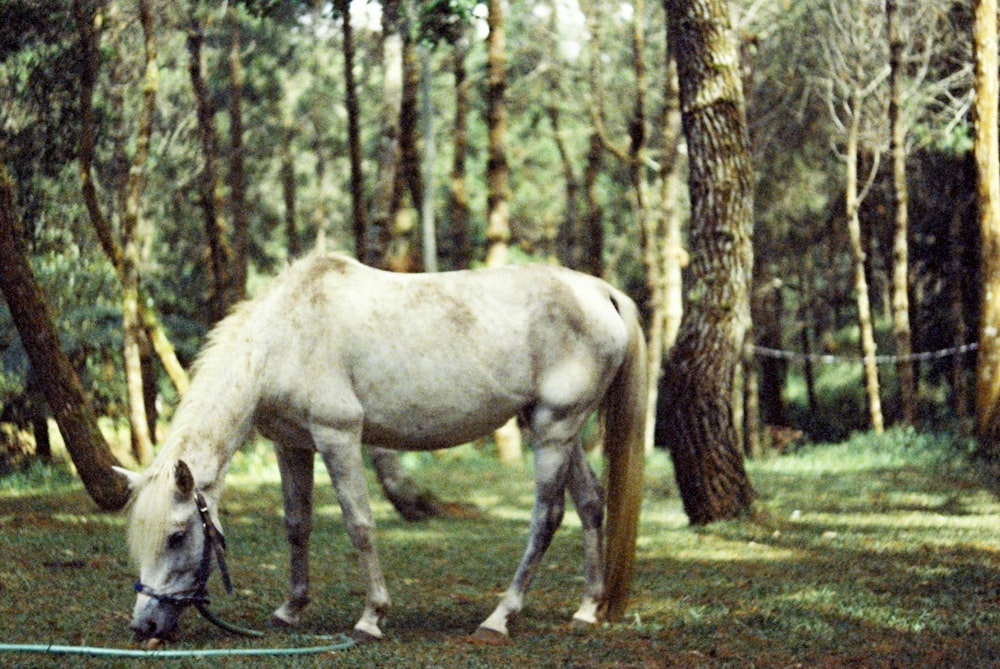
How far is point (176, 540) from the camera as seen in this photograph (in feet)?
20.4

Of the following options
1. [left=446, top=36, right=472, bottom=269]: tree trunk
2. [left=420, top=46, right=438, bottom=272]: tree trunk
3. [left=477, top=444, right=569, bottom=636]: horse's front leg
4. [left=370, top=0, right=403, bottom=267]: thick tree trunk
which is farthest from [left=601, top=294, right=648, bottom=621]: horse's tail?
[left=446, top=36, right=472, bottom=269]: tree trunk

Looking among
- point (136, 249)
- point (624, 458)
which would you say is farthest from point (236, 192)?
point (624, 458)

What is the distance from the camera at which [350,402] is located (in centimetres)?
671

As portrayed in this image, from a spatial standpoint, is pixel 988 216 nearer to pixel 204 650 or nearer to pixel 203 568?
pixel 203 568

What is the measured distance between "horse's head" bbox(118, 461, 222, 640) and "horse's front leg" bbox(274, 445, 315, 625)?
0.84m

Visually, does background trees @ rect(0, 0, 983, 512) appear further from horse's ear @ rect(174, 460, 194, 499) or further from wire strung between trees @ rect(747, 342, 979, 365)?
horse's ear @ rect(174, 460, 194, 499)

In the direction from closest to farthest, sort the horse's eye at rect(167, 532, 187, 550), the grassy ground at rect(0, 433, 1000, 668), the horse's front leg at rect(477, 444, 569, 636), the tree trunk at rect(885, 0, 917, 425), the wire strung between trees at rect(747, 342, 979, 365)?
the grassy ground at rect(0, 433, 1000, 668) → the horse's eye at rect(167, 532, 187, 550) → the horse's front leg at rect(477, 444, 569, 636) → the tree trunk at rect(885, 0, 917, 425) → the wire strung between trees at rect(747, 342, 979, 365)

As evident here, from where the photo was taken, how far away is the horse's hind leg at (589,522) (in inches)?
283

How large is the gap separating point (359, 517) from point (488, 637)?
1.05 metres

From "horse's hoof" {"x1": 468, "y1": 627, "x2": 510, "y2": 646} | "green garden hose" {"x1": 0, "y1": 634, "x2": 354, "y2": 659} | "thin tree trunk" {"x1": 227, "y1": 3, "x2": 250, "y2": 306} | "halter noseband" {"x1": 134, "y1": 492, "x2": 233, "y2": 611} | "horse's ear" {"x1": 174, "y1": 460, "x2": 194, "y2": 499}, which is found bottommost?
"horse's hoof" {"x1": 468, "y1": 627, "x2": 510, "y2": 646}

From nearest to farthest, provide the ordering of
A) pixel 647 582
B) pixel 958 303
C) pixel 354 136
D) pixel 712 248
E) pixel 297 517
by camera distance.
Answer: pixel 297 517 → pixel 647 582 → pixel 712 248 → pixel 354 136 → pixel 958 303

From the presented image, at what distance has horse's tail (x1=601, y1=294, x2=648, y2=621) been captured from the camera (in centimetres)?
714

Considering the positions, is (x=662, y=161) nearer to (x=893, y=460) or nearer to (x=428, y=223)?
(x=428, y=223)

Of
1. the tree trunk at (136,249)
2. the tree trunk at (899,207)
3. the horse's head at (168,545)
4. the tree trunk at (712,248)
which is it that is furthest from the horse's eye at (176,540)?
the tree trunk at (899,207)
